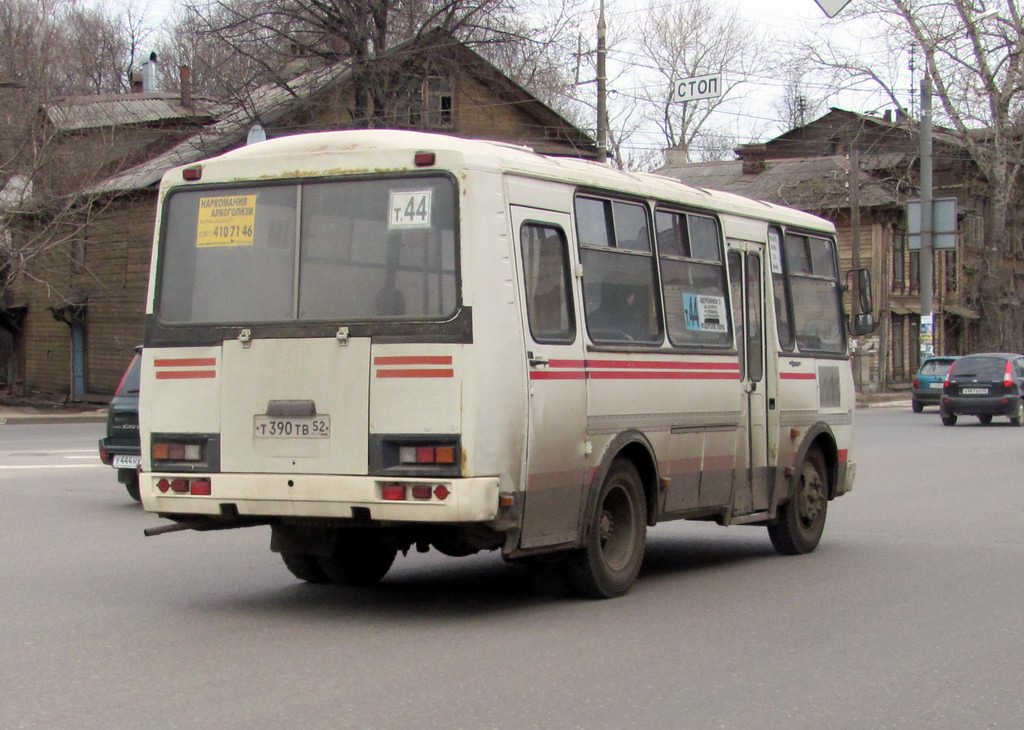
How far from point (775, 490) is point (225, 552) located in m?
4.30

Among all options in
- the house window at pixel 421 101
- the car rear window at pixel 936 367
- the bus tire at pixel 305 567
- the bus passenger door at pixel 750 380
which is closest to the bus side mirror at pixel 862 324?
the bus passenger door at pixel 750 380

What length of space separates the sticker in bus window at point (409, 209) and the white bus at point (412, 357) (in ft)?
0.04

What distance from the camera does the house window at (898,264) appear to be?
57781mm

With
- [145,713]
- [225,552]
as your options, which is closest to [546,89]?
[225,552]

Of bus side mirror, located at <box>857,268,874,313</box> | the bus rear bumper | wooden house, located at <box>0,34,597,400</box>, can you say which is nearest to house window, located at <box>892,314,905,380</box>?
wooden house, located at <box>0,34,597,400</box>

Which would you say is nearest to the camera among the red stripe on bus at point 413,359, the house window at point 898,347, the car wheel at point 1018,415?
the red stripe on bus at point 413,359

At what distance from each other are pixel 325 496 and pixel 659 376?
8.63ft

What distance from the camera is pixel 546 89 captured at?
4400 cm

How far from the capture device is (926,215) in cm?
4291

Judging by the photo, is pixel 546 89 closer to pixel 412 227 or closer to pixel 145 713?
pixel 412 227

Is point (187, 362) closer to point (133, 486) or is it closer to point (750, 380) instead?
point (750, 380)

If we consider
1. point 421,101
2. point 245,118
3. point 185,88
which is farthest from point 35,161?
point 185,88

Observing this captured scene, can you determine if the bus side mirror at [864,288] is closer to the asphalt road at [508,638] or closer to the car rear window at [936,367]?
the asphalt road at [508,638]

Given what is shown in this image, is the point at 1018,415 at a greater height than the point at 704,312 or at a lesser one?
Result: lesser
